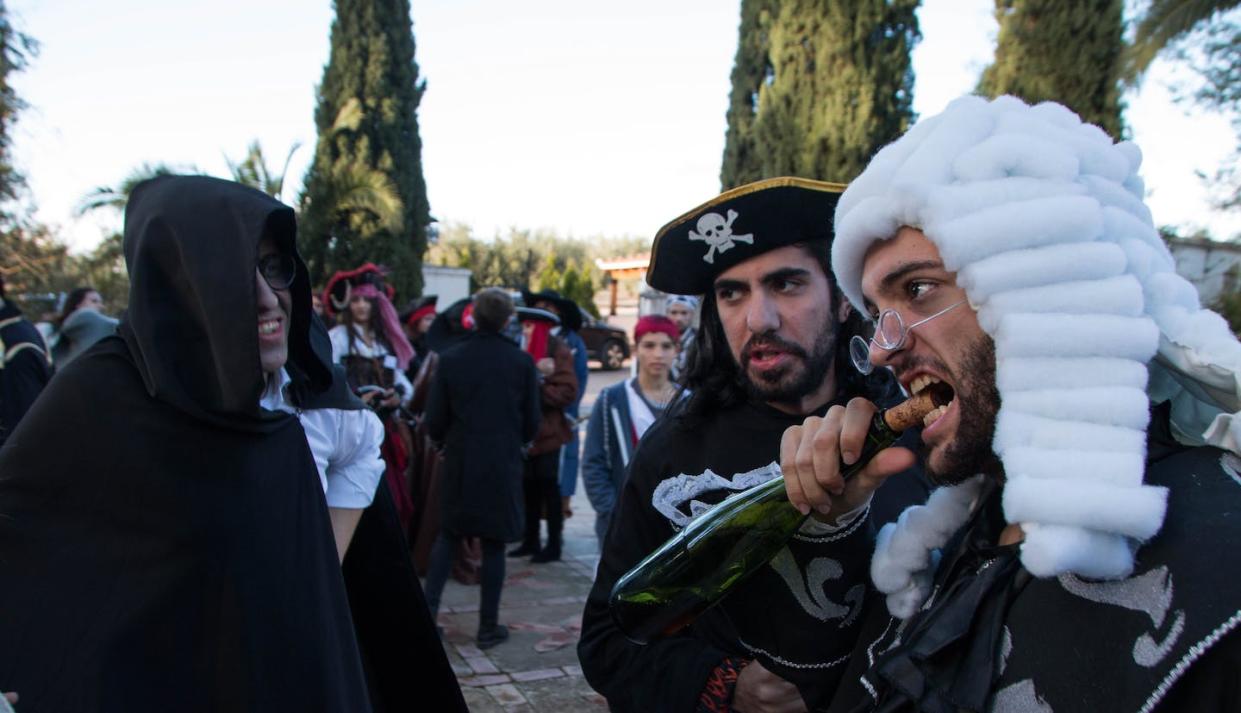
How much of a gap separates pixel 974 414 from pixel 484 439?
467 centimetres

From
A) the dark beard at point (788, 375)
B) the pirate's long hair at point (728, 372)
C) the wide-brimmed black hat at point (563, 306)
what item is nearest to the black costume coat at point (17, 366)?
the wide-brimmed black hat at point (563, 306)

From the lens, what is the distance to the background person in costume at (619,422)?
5215 millimetres

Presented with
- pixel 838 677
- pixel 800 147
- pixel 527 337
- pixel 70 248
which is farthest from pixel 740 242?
pixel 70 248

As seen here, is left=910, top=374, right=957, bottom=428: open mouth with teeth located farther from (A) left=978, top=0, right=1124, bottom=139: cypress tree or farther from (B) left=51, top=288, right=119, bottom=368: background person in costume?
(A) left=978, top=0, right=1124, bottom=139: cypress tree

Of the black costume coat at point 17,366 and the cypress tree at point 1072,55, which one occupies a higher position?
the cypress tree at point 1072,55

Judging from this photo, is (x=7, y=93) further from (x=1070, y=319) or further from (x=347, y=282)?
(x=1070, y=319)

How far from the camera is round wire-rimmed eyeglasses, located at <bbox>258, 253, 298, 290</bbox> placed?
222 centimetres

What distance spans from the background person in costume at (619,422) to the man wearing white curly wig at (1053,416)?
3.72m

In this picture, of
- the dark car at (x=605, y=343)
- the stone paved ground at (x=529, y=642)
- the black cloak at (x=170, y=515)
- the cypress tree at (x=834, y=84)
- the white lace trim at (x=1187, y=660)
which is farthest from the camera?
the dark car at (x=605, y=343)

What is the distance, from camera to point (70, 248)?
1487 cm

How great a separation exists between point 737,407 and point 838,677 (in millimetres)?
682

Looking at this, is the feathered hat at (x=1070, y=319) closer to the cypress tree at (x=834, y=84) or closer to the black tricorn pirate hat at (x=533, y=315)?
the black tricorn pirate hat at (x=533, y=315)

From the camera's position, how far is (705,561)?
1.82 meters

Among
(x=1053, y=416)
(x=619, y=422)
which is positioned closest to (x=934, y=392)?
(x=1053, y=416)
